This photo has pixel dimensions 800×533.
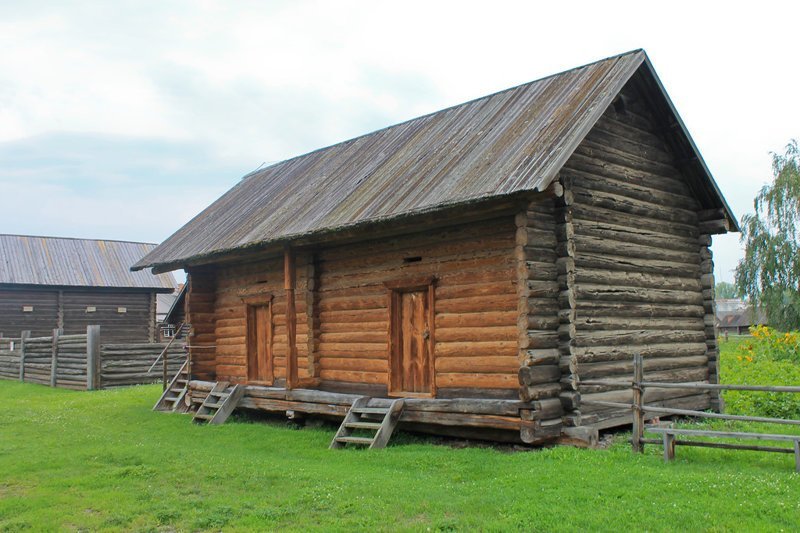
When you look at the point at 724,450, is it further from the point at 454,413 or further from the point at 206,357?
the point at 206,357

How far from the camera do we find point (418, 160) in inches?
567

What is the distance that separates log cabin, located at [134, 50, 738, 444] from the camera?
1109 cm

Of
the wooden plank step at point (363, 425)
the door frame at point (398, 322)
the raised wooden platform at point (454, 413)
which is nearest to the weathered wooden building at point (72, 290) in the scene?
the raised wooden platform at point (454, 413)

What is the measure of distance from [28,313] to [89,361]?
11662 millimetres

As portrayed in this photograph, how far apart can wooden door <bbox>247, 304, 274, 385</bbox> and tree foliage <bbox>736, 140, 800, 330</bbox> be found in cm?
2479

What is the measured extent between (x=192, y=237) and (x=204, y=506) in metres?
11.6

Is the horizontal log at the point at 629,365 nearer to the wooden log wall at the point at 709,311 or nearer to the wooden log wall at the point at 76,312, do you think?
the wooden log wall at the point at 709,311

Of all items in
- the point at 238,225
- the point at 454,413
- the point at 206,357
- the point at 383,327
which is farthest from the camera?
the point at 206,357

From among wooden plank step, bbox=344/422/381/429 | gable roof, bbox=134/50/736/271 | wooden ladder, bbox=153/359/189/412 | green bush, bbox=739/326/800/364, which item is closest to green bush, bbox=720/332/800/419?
green bush, bbox=739/326/800/364

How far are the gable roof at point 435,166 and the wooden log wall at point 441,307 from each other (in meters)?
0.83

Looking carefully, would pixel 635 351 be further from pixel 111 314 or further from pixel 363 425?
pixel 111 314

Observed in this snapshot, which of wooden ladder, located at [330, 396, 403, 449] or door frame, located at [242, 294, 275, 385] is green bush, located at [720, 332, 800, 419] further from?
door frame, located at [242, 294, 275, 385]

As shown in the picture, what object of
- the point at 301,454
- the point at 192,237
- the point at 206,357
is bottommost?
the point at 301,454

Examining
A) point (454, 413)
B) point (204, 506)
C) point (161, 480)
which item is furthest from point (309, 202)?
point (204, 506)
